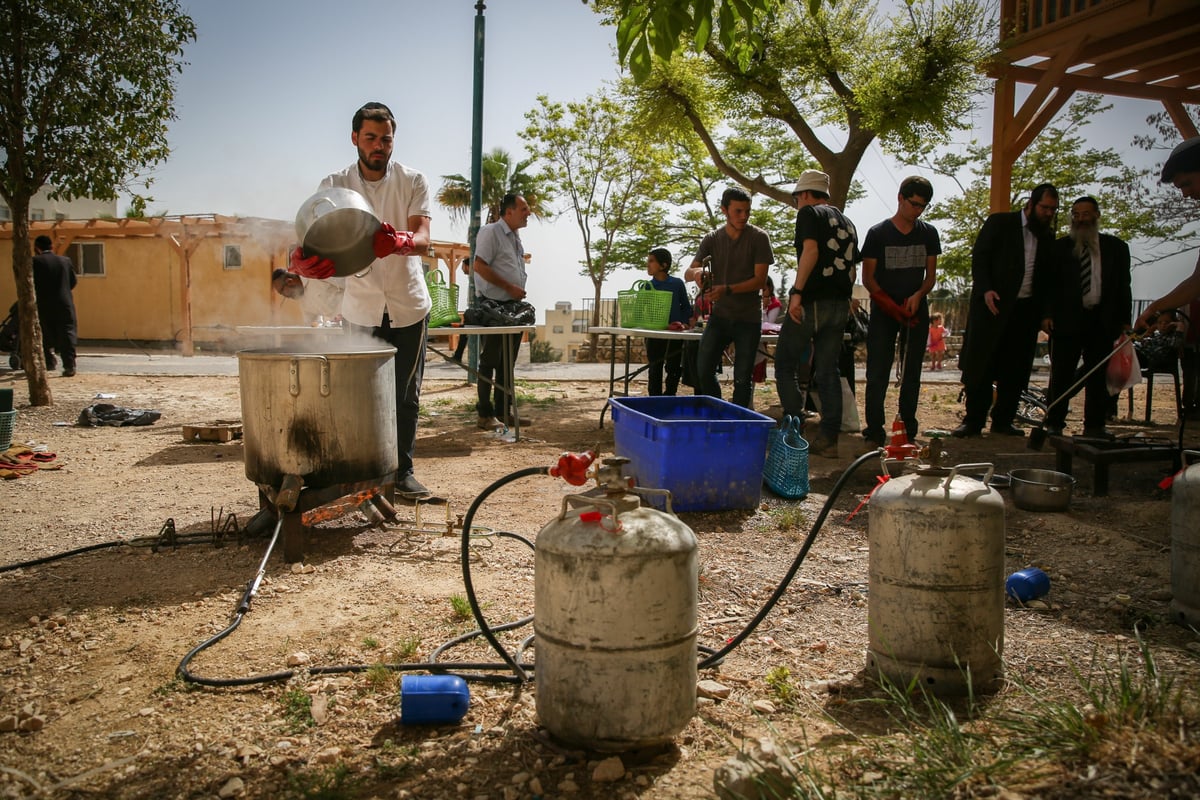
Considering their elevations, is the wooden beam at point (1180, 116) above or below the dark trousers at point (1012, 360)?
above

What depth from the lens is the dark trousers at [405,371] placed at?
4.56 meters

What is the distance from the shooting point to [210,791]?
6.46 ft

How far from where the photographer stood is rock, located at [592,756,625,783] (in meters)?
2.03

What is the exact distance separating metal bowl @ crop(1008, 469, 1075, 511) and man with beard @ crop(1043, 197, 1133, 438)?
8.04ft

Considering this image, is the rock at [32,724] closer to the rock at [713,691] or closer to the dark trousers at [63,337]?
the rock at [713,691]

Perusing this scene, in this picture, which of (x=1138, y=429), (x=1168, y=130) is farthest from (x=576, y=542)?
(x=1168, y=130)

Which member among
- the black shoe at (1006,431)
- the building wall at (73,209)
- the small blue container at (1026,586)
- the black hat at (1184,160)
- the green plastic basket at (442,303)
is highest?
the building wall at (73,209)

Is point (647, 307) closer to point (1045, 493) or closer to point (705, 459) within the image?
point (705, 459)

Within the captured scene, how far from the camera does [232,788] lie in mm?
1977

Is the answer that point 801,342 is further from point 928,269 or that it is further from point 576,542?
point 576,542

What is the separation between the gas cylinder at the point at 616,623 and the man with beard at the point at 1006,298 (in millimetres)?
5859

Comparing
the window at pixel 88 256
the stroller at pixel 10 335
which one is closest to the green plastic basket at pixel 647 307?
the stroller at pixel 10 335

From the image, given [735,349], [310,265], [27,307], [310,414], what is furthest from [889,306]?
[27,307]

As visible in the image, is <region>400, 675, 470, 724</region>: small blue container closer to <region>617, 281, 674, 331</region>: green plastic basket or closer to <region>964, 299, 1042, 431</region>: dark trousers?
<region>617, 281, 674, 331</region>: green plastic basket
